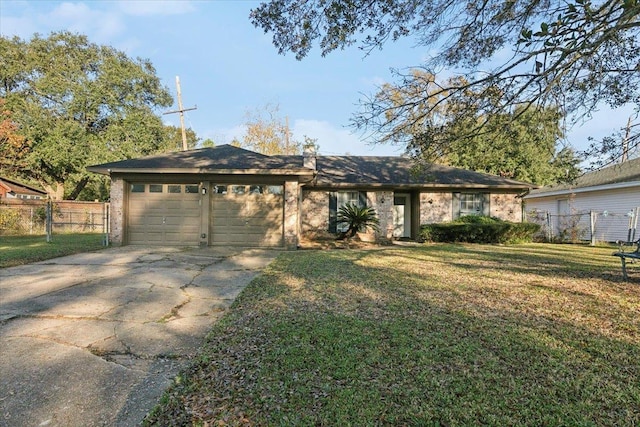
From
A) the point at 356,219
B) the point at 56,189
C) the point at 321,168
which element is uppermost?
the point at 321,168

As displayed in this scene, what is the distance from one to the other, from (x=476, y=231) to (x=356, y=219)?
14.6ft

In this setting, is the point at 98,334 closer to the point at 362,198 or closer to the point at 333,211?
the point at 333,211

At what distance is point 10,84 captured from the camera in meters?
22.5

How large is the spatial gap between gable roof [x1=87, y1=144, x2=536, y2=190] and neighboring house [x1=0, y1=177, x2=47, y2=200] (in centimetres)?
1898

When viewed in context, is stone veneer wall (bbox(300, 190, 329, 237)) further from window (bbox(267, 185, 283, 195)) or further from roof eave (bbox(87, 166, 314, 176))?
roof eave (bbox(87, 166, 314, 176))

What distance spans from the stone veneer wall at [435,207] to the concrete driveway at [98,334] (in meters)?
9.62

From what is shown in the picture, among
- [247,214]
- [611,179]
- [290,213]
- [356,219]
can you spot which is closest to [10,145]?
[247,214]

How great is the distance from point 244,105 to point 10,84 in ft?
48.9

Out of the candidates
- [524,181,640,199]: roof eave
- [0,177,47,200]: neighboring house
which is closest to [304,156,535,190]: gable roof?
[524,181,640,199]: roof eave

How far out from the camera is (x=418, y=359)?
9.25 ft

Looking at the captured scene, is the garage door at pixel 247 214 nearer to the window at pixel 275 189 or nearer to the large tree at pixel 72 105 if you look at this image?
the window at pixel 275 189

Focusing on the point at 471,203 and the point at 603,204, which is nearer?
the point at 471,203

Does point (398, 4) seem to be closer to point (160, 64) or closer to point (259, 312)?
point (259, 312)

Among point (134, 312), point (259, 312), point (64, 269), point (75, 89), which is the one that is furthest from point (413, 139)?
point (75, 89)
